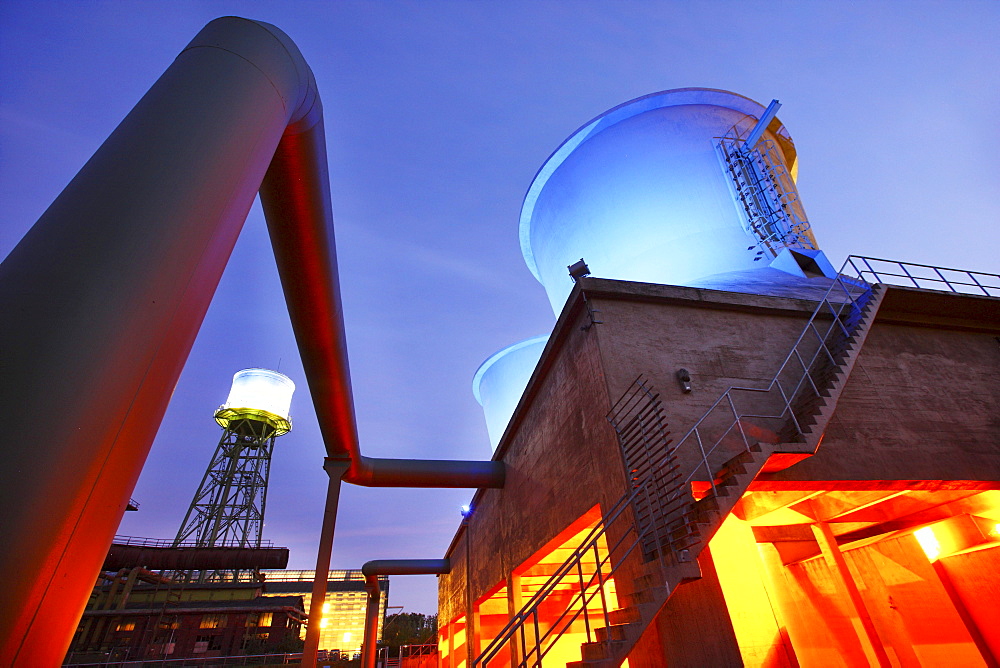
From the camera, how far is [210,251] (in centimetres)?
246

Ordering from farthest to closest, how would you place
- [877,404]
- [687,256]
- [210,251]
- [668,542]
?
1. [687,256]
2. [877,404]
3. [668,542]
4. [210,251]

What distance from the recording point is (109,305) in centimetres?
195

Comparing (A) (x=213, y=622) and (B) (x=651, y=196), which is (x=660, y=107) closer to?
(B) (x=651, y=196)

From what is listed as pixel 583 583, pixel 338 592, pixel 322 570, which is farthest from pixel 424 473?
pixel 338 592

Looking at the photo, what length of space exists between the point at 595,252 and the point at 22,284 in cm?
1625

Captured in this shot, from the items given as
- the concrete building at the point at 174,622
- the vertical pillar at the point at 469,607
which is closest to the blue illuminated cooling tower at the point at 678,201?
the vertical pillar at the point at 469,607

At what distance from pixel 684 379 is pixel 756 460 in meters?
2.23

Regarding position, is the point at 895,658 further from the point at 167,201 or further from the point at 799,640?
the point at 167,201

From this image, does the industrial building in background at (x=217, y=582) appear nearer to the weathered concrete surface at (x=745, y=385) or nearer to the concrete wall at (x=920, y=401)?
the weathered concrete surface at (x=745, y=385)

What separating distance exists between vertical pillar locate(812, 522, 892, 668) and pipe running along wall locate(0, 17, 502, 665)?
12337mm

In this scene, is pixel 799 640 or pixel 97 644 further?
pixel 97 644

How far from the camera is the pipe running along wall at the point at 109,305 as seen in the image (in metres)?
1.65

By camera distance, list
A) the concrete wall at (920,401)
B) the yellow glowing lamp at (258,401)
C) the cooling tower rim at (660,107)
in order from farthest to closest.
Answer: the yellow glowing lamp at (258,401) → the cooling tower rim at (660,107) → the concrete wall at (920,401)

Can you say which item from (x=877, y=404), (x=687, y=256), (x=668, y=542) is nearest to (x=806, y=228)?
(x=687, y=256)
